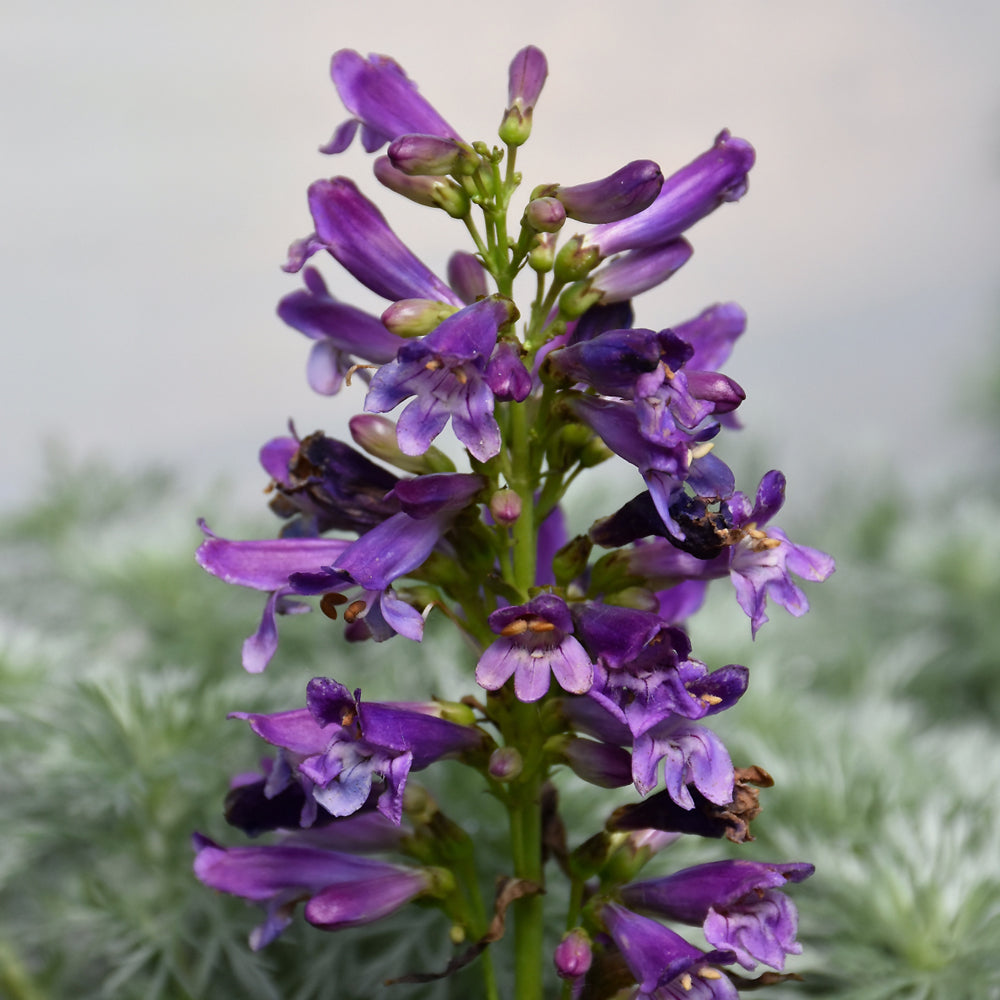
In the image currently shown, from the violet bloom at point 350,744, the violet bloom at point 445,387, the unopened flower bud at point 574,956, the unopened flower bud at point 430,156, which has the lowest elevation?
the unopened flower bud at point 574,956

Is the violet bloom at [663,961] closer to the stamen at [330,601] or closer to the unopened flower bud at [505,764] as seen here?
the unopened flower bud at [505,764]

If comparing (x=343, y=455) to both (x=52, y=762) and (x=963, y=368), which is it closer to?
(x=52, y=762)

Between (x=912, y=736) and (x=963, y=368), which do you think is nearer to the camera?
(x=912, y=736)

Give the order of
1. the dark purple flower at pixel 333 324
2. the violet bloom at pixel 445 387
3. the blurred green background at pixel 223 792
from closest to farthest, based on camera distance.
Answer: the violet bloom at pixel 445 387
the dark purple flower at pixel 333 324
the blurred green background at pixel 223 792

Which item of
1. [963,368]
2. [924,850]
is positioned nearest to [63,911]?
[924,850]

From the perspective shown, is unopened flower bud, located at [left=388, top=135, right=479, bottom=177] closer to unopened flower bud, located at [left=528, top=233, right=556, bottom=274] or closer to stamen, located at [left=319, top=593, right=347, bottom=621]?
unopened flower bud, located at [left=528, top=233, right=556, bottom=274]

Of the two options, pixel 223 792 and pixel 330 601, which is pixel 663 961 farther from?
pixel 223 792

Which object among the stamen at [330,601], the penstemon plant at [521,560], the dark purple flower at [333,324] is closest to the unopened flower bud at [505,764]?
the penstemon plant at [521,560]

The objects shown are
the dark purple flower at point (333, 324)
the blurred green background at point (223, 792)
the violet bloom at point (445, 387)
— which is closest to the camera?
the violet bloom at point (445, 387)
